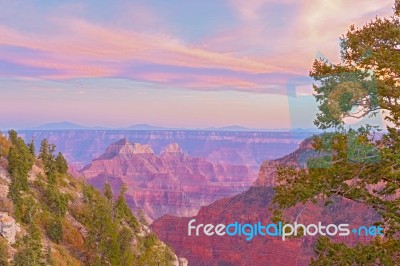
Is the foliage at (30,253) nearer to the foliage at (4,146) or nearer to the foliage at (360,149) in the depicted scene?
the foliage at (360,149)

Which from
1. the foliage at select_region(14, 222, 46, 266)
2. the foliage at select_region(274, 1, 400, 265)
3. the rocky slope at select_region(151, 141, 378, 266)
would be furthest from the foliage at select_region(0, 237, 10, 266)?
the rocky slope at select_region(151, 141, 378, 266)

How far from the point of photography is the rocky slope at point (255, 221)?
313 ft

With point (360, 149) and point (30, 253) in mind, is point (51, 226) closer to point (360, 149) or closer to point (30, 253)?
point (30, 253)

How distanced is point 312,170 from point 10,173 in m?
30.5

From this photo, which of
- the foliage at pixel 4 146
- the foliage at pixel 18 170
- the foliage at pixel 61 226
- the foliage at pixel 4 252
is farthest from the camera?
the foliage at pixel 4 146

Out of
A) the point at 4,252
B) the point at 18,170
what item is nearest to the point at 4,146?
the point at 18,170

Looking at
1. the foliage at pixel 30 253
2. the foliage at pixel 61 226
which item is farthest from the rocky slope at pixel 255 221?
the foliage at pixel 30 253

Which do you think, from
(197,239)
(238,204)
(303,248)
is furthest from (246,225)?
(303,248)

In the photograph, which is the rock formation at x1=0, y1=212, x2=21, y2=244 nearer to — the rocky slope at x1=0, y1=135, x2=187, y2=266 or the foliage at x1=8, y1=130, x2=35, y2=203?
the rocky slope at x1=0, y1=135, x2=187, y2=266

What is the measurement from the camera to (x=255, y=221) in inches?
4412

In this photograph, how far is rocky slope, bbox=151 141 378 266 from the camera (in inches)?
3760

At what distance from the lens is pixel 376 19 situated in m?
17.0

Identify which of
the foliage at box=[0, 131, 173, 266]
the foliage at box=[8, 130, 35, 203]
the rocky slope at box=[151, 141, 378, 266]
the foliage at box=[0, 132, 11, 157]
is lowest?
the rocky slope at box=[151, 141, 378, 266]

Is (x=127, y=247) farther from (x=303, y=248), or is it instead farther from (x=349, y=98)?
(x=303, y=248)
